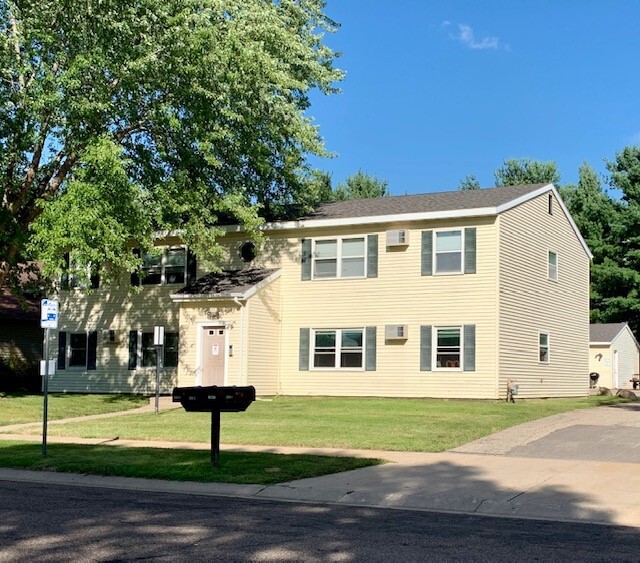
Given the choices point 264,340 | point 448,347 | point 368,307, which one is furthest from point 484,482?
point 264,340

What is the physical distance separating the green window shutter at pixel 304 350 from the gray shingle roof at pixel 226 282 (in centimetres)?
227

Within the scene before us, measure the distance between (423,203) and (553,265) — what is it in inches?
226

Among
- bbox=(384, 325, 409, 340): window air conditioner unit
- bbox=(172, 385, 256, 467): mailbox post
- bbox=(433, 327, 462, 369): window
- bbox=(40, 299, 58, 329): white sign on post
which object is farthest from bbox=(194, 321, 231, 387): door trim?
bbox=(172, 385, 256, 467): mailbox post

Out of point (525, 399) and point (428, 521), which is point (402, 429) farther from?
point (525, 399)

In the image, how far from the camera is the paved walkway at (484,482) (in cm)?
1003

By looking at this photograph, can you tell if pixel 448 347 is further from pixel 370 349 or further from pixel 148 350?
pixel 148 350

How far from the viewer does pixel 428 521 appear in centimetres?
907

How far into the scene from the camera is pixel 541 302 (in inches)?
1120

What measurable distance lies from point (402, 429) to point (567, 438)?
3.30m

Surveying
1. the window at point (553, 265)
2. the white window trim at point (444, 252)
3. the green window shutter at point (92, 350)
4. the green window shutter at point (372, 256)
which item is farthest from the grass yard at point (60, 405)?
the window at point (553, 265)

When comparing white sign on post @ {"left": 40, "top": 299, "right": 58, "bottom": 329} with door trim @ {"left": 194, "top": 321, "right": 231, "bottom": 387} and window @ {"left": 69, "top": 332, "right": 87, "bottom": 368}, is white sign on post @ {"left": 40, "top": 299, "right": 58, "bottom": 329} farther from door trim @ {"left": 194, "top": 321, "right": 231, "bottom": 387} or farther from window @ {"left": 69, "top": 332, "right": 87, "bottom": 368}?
window @ {"left": 69, "top": 332, "right": 87, "bottom": 368}

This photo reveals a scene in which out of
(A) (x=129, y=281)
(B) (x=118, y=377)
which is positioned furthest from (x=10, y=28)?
(B) (x=118, y=377)

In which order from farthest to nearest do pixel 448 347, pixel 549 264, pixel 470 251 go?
pixel 549 264
pixel 448 347
pixel 470 251

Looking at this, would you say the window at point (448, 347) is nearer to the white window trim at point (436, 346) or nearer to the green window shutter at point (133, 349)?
the white window trim at point (436, 346)
